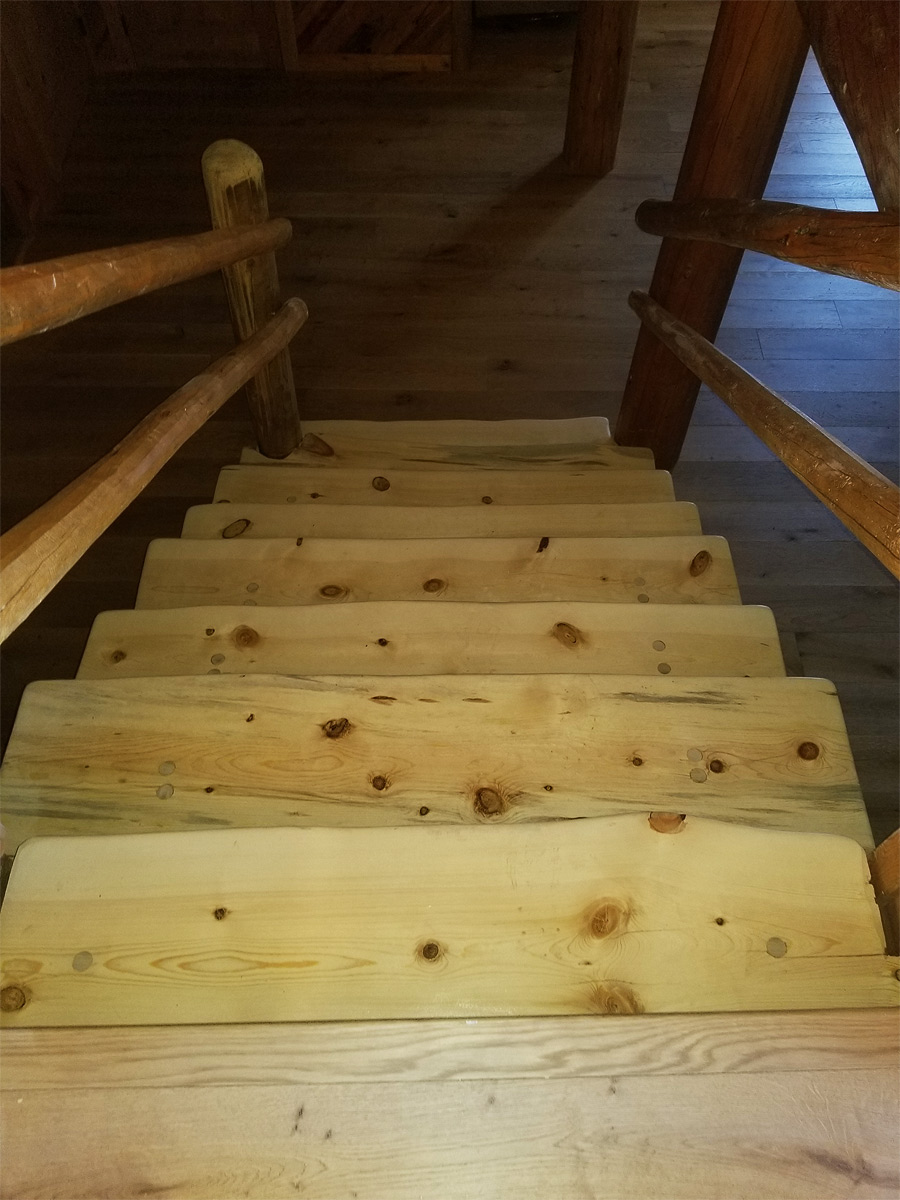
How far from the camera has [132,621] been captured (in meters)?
1.46

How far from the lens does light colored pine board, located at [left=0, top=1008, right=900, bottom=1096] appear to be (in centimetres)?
74

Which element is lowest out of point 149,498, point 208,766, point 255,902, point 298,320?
point 149,498

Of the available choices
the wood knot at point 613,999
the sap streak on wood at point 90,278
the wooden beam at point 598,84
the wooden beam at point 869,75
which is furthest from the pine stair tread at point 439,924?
the wooden beam at point 598,84

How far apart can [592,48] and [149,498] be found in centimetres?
242

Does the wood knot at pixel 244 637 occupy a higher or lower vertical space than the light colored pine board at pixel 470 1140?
lower

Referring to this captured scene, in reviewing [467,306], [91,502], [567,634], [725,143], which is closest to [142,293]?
[91,502]

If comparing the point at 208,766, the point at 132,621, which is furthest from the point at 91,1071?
the point at 132,621

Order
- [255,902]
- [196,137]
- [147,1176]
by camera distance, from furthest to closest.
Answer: [196,137] < [255,902] < [147,1176]

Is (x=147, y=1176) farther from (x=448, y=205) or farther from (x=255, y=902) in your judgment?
(x=448, y=205)

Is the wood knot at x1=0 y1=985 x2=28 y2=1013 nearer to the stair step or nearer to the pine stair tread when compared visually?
the pine stair tread

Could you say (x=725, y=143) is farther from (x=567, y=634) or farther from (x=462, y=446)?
(x=567, y=634)

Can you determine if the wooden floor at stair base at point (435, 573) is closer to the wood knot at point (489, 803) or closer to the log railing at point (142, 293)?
the log railing at point (142, 293)

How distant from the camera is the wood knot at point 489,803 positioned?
1105mm

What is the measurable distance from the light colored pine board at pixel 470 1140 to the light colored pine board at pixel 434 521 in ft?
4.21
